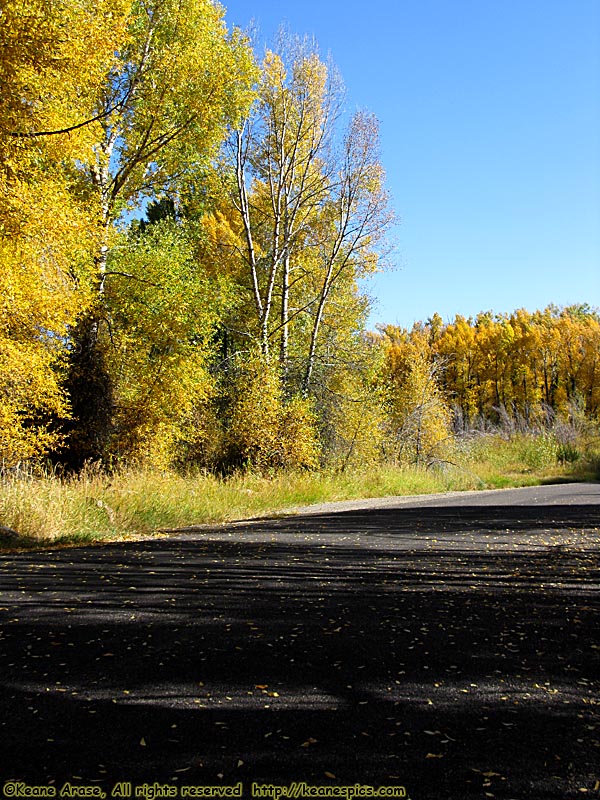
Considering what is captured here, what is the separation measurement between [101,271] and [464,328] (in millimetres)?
69666

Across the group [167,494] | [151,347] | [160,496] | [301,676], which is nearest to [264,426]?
[151,347]

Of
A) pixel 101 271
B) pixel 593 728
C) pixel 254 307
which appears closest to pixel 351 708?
pixel 593 728

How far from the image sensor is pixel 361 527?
11.8m

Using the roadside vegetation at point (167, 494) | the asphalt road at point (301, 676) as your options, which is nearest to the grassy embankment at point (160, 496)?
the roadside vegetation at point (167, 494)

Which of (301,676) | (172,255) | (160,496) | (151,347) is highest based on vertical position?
(172,255)

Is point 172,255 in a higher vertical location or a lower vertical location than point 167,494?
higher

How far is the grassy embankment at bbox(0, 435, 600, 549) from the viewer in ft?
34.7

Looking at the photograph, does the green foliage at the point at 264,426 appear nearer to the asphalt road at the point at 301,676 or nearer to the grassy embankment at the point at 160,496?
the grassy embankment at the point at 160,496

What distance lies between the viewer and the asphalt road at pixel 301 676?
2656mm

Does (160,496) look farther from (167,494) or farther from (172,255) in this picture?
(172,255)

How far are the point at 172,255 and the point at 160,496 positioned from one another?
24.8 feet

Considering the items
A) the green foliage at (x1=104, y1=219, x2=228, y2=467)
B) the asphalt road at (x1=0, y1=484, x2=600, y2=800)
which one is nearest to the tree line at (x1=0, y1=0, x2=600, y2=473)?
the green foliage at (x1=104, y1=219, x2=228, y2=467)

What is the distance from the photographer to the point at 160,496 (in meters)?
13.7

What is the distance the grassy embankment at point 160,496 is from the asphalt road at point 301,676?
273cm
